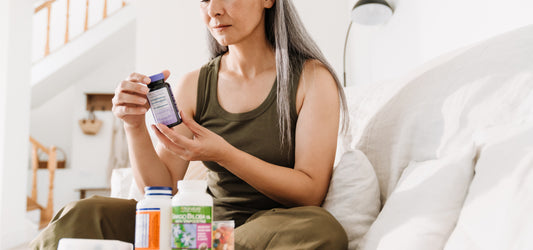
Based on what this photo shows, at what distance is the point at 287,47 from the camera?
4.18 feet

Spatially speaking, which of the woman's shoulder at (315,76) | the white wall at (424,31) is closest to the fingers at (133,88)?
the woman's shoulder at (315,76)

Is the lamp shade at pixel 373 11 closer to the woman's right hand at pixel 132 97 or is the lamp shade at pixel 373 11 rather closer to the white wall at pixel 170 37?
the white wall at pixel 170 37

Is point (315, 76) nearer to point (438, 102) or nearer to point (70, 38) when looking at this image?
point (438, 102)

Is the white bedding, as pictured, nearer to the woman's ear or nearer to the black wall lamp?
the woman's ear

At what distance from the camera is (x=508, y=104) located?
3.20 ft

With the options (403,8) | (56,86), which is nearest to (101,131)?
(56,86)

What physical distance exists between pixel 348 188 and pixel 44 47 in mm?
6605

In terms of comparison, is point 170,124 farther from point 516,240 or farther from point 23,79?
point 23,79

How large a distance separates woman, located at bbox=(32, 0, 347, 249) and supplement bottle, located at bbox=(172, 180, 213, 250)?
0.15m

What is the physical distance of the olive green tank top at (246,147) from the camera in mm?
1160

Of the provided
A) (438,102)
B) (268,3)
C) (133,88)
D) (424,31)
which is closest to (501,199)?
(438,102)

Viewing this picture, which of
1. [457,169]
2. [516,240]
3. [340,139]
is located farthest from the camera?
[340,139]

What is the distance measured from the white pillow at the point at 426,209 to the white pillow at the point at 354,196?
0.35 feet

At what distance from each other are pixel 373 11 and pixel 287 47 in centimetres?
89
